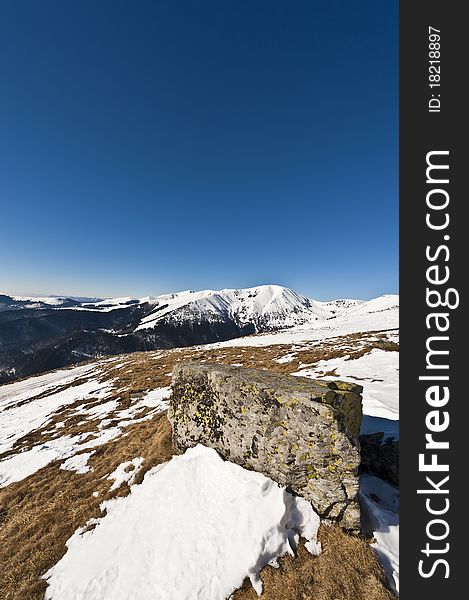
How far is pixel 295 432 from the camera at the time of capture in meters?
6.64

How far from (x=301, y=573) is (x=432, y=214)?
26.6 feet

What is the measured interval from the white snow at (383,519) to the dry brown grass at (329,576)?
356 millimetres

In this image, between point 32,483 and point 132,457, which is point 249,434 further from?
point 32,483

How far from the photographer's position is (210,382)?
8.56 m

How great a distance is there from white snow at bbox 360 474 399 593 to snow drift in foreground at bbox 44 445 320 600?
1430mm

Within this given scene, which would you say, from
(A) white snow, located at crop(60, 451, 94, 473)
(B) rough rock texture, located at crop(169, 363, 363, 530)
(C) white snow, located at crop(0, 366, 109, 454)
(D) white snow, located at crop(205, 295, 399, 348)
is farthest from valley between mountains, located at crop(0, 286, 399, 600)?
(D) white snow, located at crop(205, 295, 399, 348)

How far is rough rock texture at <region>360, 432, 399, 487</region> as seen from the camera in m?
8.23

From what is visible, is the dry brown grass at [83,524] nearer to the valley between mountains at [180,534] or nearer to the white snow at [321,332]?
the valley between mountains at [180,534]

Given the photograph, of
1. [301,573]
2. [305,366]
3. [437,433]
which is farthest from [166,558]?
[305,366]

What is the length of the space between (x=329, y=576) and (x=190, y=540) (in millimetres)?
3337

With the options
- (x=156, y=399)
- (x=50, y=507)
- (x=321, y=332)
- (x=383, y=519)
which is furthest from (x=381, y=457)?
(x=321, y=332)

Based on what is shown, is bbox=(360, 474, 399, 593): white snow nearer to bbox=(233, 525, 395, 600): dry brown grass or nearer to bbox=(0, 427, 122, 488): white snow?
bbox=(233, 525, 395, 600): dry brown grass

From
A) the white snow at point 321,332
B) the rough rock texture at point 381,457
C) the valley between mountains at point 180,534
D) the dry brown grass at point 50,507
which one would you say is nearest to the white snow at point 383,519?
the valley between mountains at point 180,534

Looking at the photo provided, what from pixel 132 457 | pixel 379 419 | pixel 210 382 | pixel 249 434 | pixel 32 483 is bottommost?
pixel 32 483
